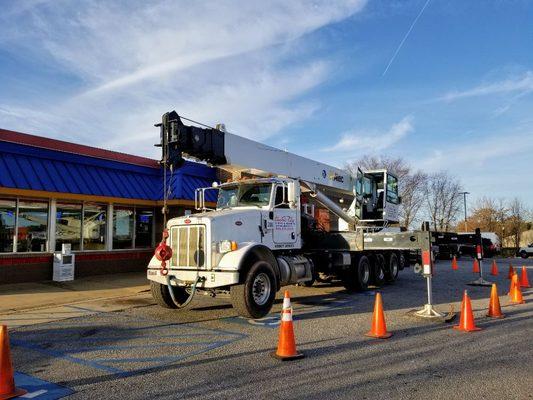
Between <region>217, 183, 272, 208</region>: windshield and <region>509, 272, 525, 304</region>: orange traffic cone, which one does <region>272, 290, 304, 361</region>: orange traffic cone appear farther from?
<region>509, 272, 525, 304</region>: orange traffic cone

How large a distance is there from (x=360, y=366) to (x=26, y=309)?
805 centimetres

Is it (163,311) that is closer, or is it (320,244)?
(163,311)

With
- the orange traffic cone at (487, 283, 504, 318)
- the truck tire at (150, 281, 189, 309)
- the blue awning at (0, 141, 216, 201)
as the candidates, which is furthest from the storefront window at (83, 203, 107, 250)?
the orange traffic cone at (487, 283, 504, 318)

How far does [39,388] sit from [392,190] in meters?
12.4

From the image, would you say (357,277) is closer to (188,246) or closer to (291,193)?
(291,193)

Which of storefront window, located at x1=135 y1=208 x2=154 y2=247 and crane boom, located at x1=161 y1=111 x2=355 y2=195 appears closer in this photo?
crane boom, located at x1=161 y1=111 x2=355 y2=195

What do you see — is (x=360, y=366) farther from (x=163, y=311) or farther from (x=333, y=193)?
(x=333, y=193)

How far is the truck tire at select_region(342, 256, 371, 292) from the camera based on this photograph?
1321 centimetres

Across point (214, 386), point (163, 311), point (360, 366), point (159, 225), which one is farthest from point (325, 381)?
point (159, 225)

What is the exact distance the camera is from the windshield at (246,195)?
10617 mm

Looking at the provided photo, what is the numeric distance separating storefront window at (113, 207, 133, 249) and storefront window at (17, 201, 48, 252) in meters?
2.70

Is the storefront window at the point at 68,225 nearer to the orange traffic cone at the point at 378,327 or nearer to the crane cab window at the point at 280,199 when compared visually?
the crane cab window at the point at 280,199

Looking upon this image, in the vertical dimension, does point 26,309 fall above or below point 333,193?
below

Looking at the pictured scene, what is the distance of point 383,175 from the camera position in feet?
48.4
